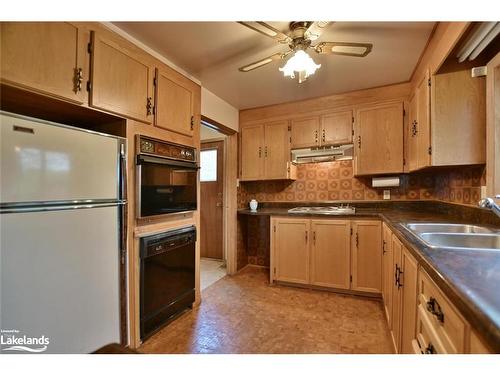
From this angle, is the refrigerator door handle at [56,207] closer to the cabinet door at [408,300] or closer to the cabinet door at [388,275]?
the cabinet door at [408,300]

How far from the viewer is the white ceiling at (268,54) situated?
5.31 ft

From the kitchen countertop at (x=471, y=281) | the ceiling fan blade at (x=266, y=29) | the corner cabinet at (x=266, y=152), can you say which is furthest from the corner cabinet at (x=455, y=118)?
the corner cabinet at (x=266, y=152)

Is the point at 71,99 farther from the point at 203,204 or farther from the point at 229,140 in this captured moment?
the point at 203,204

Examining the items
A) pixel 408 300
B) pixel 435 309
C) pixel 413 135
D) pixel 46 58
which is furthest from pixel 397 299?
pixel 46 58

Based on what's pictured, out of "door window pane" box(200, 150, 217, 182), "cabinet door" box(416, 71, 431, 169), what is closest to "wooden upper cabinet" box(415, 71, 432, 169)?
"cabinet door" box(416, 71, 431, 169)

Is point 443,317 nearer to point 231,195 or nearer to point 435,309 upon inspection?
point 435,309

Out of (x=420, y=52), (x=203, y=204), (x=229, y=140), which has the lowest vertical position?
(x=203, y=204)

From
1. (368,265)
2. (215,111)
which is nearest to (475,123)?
(368,265)

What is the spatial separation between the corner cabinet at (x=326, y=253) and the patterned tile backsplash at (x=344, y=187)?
626mm

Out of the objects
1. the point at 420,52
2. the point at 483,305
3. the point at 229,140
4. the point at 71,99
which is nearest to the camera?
the point at 483,305

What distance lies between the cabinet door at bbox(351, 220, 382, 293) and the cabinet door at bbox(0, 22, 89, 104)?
261cm

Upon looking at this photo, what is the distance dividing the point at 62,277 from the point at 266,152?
2478mm

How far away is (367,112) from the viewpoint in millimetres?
2672
